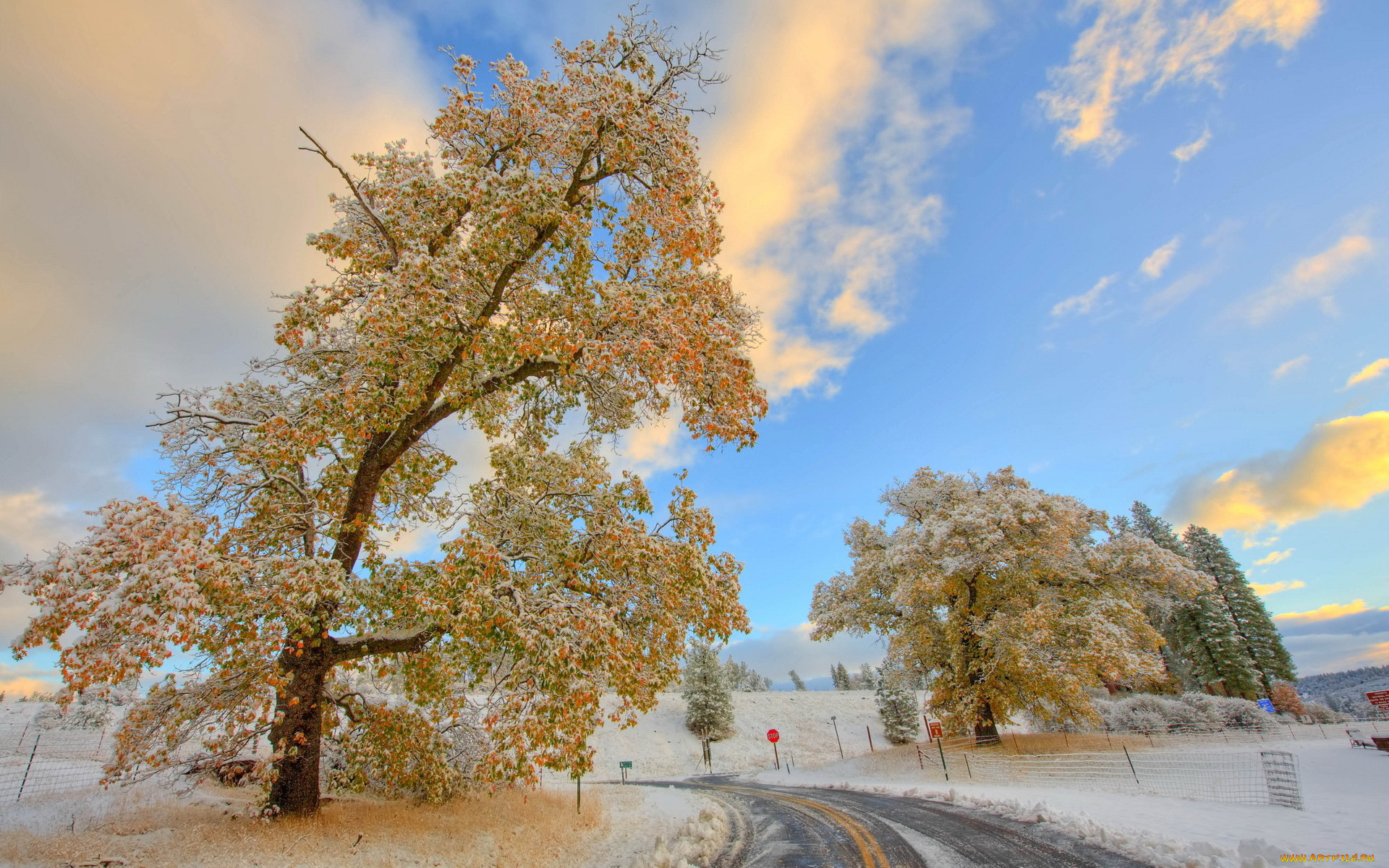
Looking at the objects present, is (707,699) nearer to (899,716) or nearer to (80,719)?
(899,716)

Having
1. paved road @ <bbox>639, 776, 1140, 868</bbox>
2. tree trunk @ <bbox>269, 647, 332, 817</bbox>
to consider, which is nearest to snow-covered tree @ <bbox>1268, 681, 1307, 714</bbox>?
paved road @ <bbox>639, 776, 1140, 868</bbox>

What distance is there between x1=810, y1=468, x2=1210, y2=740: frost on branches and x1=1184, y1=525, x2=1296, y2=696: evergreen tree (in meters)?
29.2

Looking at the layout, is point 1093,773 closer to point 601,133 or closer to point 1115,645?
point 1115,645

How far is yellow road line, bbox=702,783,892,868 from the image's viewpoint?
8.76 m

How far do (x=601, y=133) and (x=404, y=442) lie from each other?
6300 mm

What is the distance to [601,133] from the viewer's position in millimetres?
9406

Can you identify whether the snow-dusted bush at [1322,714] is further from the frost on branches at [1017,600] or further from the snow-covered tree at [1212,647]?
the frost on branches at [1017,600]

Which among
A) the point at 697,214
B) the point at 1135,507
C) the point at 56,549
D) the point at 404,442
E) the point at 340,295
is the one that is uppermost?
the point at 1135,507

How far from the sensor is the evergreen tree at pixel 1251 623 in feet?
144

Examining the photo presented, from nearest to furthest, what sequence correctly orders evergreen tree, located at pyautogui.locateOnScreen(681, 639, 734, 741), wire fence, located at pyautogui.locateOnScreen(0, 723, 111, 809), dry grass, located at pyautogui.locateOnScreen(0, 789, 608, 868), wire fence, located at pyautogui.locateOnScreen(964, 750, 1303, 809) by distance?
dry grass, located at pyautogui.locateOnScreen(0, 789, 608, 868)
wire fence, located at pyautogui.locateOnScreen(964, 750, 1303, 809)
wire fence, located at pyautogui.locateOnScreen(0, 723, 111, 809)
evergreen tree, located at pyautogui.locateOnScreen(681, 639, 734, 741)

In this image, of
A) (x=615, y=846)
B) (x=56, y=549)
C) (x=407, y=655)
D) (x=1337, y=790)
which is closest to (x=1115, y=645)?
(x=1337, y=790)

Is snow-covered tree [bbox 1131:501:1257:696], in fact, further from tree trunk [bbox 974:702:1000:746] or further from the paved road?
the paved road

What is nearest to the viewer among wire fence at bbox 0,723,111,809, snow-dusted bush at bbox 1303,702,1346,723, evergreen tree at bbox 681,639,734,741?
wire fence at bbox 0,723,111,809

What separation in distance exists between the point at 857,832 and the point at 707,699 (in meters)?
43.6
